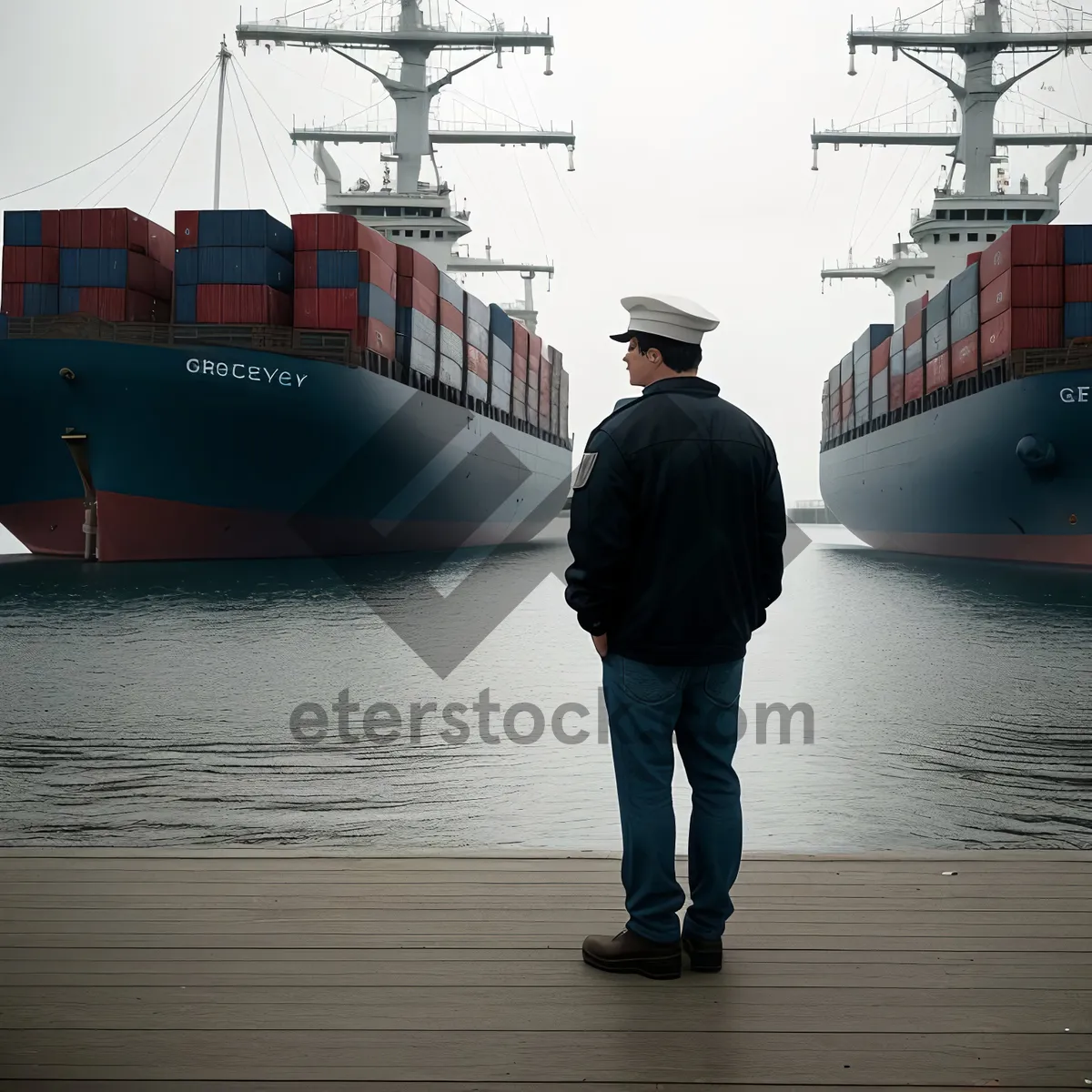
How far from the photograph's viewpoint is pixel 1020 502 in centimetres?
2612

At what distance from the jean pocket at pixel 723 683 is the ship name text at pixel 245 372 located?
22.6m

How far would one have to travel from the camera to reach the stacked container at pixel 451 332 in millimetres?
33844

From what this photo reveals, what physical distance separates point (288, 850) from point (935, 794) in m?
3.73

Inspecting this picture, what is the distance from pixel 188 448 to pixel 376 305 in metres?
6.30

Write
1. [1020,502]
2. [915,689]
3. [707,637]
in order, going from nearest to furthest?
[707,637] → [915,689] → [1020,502]

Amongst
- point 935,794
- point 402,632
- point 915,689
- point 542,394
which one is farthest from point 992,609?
point 542,394

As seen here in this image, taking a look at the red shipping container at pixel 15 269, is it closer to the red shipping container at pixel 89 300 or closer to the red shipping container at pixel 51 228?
the red shipping container at pixel 51 228

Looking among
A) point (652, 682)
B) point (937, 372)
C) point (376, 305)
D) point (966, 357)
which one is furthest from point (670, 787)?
point (937, 372)

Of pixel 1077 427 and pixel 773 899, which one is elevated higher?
pixel 1077 427

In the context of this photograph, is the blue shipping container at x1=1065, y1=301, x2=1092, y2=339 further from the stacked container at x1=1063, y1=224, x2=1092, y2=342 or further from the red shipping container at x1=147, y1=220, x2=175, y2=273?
the red shipping container at x1=147, y1=220, x2=175, y2=273

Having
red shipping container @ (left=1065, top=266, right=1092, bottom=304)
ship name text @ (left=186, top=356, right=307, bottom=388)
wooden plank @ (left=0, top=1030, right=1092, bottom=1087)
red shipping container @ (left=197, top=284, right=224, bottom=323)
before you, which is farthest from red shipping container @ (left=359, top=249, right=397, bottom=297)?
wooden plank @ (left=0, top=1030, right=1092, bottom=1087)

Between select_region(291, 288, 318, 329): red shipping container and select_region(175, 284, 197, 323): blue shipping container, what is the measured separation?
235 centimetres

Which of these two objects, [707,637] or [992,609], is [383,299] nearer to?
[992,609]

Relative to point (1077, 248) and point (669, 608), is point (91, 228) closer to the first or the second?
point (1077, 248)
